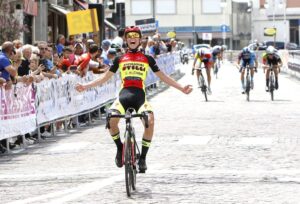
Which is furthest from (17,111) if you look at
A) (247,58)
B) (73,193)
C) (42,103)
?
(247,58)

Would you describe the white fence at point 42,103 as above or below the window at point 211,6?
below

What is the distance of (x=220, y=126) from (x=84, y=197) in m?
10.1

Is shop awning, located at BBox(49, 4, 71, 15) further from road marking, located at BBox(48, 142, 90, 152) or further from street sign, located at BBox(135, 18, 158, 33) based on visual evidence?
road marking, located at BBox(48, 142, 90, 152)

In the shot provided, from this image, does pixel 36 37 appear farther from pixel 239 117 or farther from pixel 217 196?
Result: pixel 217 196

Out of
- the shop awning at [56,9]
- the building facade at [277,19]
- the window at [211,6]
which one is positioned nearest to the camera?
the shop awning at [56,9]

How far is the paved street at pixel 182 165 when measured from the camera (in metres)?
11.0

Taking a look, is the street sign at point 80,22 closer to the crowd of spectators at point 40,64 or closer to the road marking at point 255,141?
the crowd of spectators at point 40,64

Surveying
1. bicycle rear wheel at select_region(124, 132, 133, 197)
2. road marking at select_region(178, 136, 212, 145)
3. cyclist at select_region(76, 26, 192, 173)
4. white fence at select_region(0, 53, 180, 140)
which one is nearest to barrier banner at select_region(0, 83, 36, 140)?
white fence at select_region(0, 53, 180, 140)

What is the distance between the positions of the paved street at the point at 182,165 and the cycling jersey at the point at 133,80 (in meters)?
0.94

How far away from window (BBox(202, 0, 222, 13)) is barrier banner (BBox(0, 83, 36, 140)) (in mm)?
118901

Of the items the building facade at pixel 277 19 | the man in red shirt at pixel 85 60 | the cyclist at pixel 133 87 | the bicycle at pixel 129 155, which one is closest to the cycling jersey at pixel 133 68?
the cyclist at pixel 133 87

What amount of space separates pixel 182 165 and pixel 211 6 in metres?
124

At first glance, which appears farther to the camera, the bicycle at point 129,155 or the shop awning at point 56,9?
the shop awning at point 56,9

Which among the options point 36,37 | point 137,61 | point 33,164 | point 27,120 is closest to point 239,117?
point 27,120
